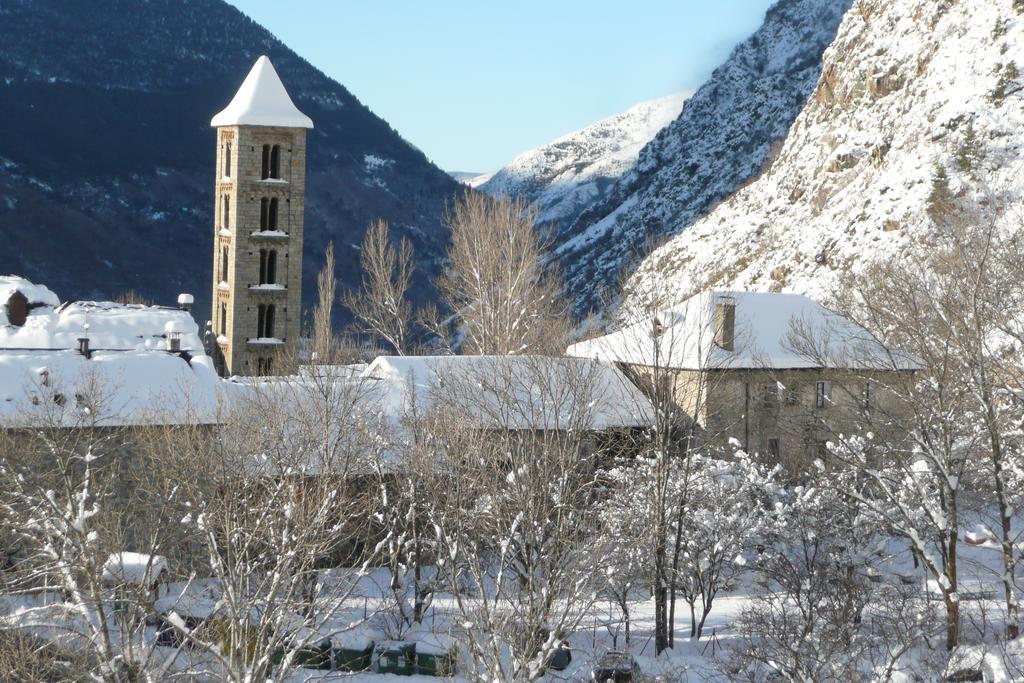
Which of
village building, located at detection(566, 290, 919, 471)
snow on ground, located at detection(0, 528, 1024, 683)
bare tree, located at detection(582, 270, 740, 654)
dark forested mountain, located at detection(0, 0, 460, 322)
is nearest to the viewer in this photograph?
snow on ground, located at detection(0, 528, 1024, 683)

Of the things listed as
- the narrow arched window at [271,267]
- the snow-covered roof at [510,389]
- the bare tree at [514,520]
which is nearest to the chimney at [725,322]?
the snow-covered roof at [510,389]

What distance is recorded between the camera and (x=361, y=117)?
186 metres

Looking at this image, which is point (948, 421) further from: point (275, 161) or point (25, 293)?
point (25, 293)

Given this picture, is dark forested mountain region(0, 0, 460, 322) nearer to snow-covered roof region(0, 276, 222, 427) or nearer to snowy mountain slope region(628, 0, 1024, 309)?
snowy mountain slope region(628, 0, 1024, 309)

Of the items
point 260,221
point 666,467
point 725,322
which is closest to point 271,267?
point 260,221

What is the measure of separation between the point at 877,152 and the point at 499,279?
40.9 m

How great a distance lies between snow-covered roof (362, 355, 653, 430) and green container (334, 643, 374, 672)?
5.57m

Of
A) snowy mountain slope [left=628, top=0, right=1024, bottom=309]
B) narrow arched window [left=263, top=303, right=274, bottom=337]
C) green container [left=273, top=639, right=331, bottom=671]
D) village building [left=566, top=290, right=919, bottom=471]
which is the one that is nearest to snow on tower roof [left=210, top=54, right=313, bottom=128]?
narrow arched window [left=263, top=303, right=274, bottom=337]

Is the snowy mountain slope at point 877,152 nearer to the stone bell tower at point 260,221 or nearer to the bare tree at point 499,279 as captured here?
the bare tree at point 499,279

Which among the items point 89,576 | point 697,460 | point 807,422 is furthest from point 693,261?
point 89,576

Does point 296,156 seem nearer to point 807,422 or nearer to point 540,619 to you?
point 807,422

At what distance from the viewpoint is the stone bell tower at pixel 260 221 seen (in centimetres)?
5109

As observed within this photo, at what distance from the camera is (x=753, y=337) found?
134 feet

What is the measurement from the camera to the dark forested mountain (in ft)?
415
